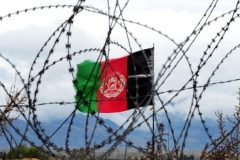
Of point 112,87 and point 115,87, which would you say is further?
point 112,87

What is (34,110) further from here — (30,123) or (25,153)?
(25,153)

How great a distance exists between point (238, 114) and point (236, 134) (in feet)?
2.32

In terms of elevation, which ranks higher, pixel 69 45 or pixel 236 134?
pixel 69 45

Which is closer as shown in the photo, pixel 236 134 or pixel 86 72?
pixel 236 134

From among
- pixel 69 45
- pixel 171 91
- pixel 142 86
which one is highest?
pixel 142 86

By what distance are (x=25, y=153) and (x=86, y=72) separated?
7398 mm

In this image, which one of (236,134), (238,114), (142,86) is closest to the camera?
(236,134)

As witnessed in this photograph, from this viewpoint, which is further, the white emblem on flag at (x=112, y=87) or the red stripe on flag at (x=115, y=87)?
the red stripe on flag at (x=115, y=87)

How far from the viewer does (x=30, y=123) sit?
19.3 ft

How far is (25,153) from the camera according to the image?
28266mm

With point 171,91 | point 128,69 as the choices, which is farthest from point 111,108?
point 171,91

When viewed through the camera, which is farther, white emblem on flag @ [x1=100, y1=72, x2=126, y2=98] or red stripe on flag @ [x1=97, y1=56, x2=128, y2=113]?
red stripe on flag @ [x1=97, y1=56, x2=128, y2=113]

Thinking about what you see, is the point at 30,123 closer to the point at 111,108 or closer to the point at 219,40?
the point at 219,40

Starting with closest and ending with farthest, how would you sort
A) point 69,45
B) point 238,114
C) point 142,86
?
point 69,45, point 238,114, point 142,86
